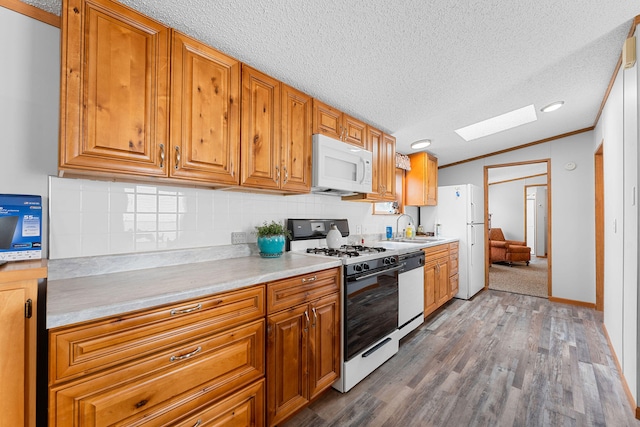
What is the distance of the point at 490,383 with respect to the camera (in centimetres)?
202

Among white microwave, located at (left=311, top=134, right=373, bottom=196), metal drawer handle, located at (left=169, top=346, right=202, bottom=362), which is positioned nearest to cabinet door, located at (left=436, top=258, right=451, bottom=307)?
white microwave, located at (left=311, top=134, right=373, bottom=196)

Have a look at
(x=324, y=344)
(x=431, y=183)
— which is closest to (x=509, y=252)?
(x=431, y=183)

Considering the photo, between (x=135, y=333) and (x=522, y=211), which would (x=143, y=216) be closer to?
(x=135, y=333)

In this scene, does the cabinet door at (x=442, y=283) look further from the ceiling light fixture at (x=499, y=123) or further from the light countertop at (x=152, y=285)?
the light countertop at (x=152, y=285)

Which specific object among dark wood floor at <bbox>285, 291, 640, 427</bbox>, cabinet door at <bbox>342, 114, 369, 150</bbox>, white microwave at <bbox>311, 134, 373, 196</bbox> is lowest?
dark wood floor at <bbox>285, 291, 640, 427</bbox>

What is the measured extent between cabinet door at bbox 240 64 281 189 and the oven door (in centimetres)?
91

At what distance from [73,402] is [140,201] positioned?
3.26 feet

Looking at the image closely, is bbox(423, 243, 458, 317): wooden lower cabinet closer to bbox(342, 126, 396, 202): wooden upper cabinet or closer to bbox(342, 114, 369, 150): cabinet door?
bbox(342, 126, 396, 202): wooden upper cabinet

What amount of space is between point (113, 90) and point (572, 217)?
17.1 ft

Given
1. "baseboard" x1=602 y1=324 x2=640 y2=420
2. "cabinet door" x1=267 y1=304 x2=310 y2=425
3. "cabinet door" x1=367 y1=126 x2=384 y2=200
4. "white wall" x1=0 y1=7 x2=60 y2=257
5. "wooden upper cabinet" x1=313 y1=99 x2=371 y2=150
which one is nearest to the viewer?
"white wall" x1=0 y1=7 x2=60 y2=257

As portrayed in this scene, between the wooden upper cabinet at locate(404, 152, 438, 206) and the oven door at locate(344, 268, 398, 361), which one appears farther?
the wooden upper cabinet at locate(404, 152, 438, 206)

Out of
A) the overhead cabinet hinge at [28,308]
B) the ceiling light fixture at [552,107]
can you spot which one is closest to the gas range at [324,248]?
the overhead cabinet hinge at [28,308]

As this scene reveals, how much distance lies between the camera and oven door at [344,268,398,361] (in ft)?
6.27

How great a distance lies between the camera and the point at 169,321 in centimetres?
108
